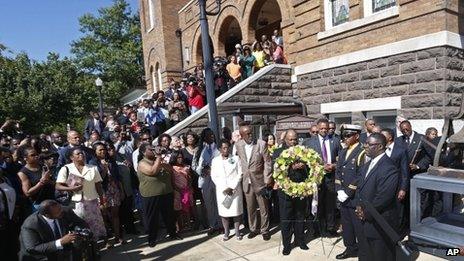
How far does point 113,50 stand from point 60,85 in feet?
51.1

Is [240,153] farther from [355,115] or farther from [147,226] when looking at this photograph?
[355,115]

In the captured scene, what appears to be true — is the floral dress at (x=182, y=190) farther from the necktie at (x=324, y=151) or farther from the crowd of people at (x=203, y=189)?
the necktie at (x=324, y=151)

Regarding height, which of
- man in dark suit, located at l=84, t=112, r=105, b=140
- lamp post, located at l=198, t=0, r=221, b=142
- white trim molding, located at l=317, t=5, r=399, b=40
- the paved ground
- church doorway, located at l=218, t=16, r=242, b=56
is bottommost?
the paved ground

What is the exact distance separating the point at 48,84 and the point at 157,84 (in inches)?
289

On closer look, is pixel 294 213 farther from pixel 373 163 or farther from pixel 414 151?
pixel 414 151

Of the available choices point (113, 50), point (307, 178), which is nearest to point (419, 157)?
point (307, 178)

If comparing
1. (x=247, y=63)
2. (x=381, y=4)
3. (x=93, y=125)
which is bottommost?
(x=93, y=125)

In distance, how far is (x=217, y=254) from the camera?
573 centimetres

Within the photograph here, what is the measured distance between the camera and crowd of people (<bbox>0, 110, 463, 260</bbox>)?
426 cm

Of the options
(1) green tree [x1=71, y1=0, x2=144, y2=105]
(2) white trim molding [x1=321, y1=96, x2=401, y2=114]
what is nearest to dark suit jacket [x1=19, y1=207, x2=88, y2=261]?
(2) white trim molding [x1=321, y1=96, x2=401, y2=114]

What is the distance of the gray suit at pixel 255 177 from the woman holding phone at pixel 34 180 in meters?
2.95

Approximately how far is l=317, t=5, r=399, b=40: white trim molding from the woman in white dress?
5.20 m

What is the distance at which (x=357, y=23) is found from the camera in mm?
9219

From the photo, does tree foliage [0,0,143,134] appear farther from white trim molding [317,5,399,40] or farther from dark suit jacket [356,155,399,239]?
dark suit jacket [356,155,399,239]
